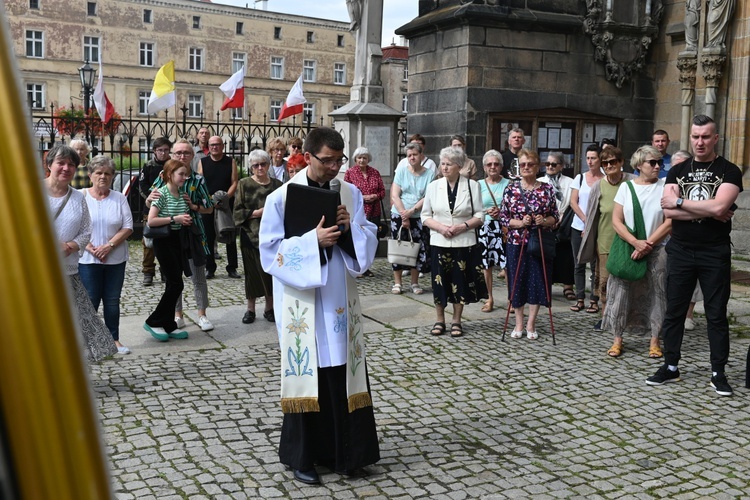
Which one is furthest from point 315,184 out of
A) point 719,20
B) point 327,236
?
point 719,20

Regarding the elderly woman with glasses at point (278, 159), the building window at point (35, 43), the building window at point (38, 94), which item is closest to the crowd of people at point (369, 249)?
the elderly woman with glasses at point (278, 159)

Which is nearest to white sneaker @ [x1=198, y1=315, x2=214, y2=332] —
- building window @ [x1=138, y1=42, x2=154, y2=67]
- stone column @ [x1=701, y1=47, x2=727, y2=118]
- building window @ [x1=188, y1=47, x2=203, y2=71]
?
stone column @ [x1=701, y1=47, x2=727, y2=118]

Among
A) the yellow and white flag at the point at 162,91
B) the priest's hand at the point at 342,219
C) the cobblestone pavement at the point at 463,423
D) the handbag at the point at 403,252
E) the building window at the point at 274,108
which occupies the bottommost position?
the cobblestone pavement at the point at 463,423

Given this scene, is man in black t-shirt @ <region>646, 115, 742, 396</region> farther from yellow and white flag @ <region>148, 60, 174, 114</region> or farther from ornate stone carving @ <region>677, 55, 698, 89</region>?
yellow and white flag @ <region>148, 60, 174, 114</region>

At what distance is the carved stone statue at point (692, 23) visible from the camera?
1398 cm

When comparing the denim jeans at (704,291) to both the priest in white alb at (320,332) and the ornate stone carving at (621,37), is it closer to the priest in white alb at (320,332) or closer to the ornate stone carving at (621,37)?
the priest in white alb at (320,332)

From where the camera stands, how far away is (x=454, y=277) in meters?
7.95

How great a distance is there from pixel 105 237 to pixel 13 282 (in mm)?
6281

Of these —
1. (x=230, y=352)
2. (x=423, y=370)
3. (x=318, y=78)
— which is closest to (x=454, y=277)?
(x=423, y=370)

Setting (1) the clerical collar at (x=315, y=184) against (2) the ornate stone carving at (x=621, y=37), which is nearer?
(1) the clerical collar at (x=315, y=184)

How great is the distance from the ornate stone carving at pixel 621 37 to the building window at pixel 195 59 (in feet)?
159

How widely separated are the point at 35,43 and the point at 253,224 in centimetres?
5154

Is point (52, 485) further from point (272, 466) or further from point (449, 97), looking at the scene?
point (449, 97)

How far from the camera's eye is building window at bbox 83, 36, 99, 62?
55.3 metres
